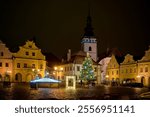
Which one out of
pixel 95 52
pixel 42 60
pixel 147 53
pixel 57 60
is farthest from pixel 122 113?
pixel 95 52

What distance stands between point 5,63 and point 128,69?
11019 millimetres

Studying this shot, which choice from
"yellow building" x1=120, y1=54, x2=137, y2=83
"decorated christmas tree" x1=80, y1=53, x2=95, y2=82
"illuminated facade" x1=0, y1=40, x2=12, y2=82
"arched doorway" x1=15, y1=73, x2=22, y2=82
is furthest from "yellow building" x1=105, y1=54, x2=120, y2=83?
"illuminated facade" x1=0, y1=40, x2=12, y2=82

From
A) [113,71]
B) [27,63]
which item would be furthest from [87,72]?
[113,71]

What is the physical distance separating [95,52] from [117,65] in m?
7.76

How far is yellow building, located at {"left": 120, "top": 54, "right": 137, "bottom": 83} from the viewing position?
26.2m

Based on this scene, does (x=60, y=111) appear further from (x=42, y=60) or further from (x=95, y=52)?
(x=95, y=52)

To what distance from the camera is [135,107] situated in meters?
5.45

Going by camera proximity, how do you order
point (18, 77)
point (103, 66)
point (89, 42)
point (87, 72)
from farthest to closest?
point (89, 42), point (103, 66), point (87, 72), point (18, 77)

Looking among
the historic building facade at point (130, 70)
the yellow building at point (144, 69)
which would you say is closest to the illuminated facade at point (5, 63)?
the historic building facade at point (130, 70)

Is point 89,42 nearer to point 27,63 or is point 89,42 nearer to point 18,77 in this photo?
point 27,63

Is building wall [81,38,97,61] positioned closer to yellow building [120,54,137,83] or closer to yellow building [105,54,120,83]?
yellow building [105,54,120,83]

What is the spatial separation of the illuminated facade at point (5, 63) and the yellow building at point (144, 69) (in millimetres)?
10399

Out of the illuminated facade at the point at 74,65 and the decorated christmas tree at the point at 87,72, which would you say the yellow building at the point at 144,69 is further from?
the decorated christmas tree at the point at 87,72

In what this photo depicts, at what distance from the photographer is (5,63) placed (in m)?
21.7
